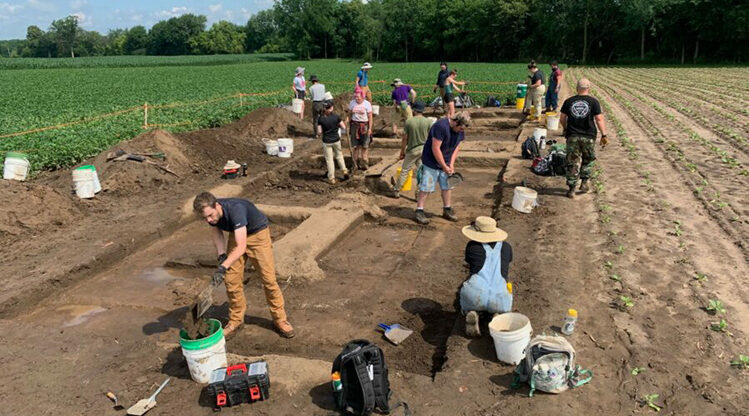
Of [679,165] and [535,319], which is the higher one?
[679,165]

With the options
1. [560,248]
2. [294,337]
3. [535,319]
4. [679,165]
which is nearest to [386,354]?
[294,337]

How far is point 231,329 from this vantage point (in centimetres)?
516

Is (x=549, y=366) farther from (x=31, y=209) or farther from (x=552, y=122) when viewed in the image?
(x=552, y=122)

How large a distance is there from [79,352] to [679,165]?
36.4 ft

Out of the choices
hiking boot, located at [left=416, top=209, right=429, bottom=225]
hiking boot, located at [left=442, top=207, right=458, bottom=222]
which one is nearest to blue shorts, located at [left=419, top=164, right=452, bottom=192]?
hiking boot, located at [left=416, top=209, right=429, bottom=225]

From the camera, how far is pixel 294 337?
5230mm

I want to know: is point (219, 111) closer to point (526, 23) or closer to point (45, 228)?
point (45, 228)

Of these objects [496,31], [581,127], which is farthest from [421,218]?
[496,31]

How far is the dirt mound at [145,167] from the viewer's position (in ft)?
33.7

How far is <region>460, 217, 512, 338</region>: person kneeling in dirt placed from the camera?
15.0ft

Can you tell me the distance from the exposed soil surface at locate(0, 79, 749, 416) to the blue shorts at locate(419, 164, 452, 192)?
743mm

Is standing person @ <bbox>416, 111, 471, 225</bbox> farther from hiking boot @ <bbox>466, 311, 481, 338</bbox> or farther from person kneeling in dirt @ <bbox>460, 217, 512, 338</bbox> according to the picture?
hiking boot @ <bbox>466, 311, 481, 338</bbox>

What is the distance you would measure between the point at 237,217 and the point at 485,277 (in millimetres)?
2434

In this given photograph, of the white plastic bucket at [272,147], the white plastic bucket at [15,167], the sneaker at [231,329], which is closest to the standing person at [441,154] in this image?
the sneaker at [231,329]
